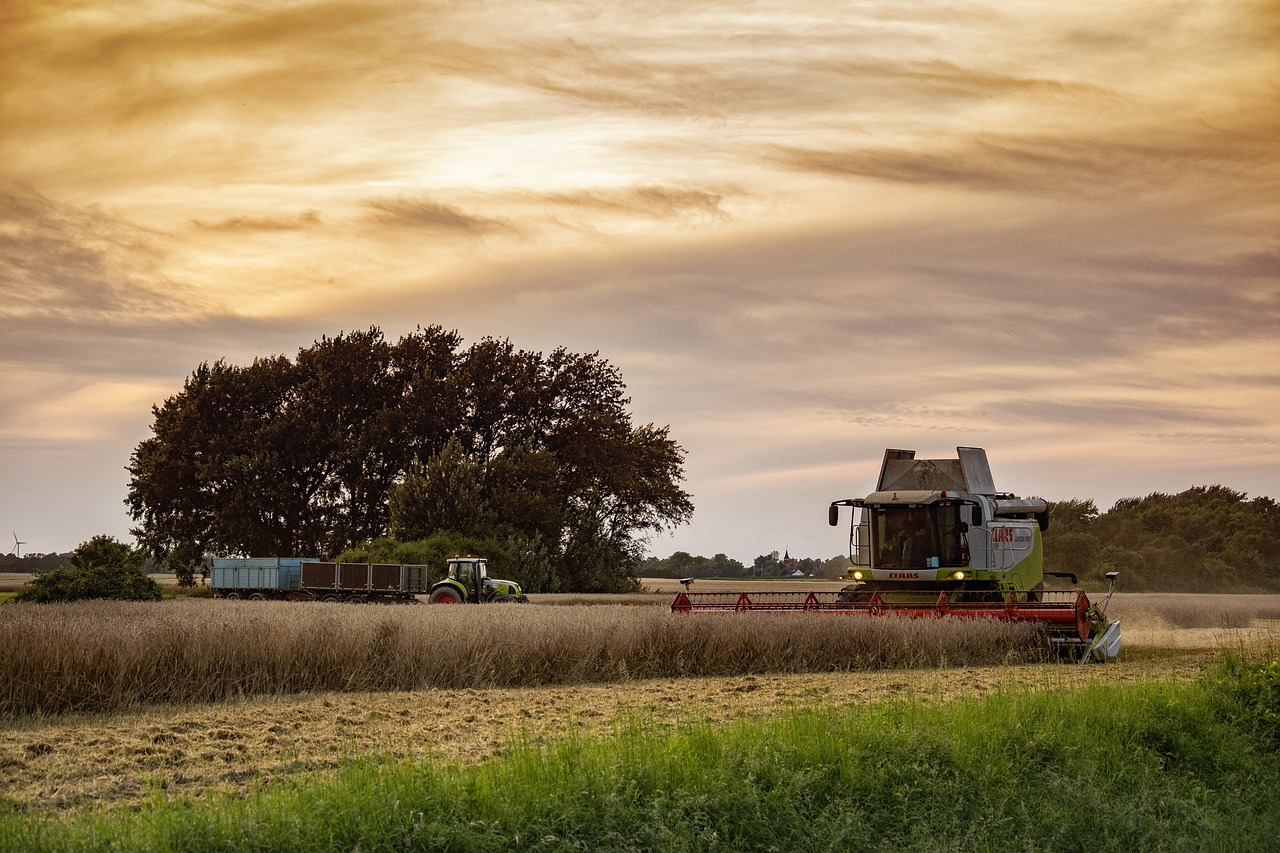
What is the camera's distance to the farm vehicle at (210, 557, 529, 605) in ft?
119

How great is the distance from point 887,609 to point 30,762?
14213 millimetres

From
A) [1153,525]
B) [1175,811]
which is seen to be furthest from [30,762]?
[1153,525]

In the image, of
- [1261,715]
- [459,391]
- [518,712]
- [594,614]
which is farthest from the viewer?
[459,391]

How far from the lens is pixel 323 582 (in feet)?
123

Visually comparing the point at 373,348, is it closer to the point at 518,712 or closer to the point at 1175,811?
the point at 518,712

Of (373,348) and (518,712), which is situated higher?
(373,348)

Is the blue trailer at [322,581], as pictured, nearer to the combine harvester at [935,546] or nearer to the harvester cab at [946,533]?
the combine harvester at [935,546]

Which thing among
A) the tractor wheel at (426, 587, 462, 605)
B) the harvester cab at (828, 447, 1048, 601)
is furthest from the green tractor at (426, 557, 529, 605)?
the harvester cab at (828, 447, 1048, 601)

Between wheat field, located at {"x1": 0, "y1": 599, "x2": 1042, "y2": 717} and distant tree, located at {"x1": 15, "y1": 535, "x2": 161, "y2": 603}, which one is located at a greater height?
distant tree, located at {"x1": 15, "y1": 535, "x2": 161, "y2": 603}

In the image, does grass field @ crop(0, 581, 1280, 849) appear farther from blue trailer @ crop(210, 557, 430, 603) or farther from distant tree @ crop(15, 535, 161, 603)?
blue trailer @ crop(210, 557, 430, 603)

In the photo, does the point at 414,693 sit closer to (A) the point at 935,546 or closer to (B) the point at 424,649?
(B) the point at 424,649

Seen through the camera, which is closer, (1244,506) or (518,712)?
(518,712)

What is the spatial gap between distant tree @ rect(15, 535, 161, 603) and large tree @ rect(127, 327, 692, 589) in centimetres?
1512

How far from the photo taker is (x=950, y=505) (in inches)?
845
